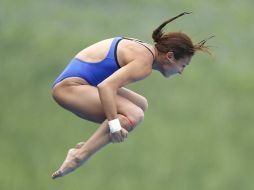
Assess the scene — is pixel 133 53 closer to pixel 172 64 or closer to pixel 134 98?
pixel 172 64

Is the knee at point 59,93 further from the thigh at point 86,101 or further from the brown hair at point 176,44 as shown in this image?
the brown hair at point 176,44

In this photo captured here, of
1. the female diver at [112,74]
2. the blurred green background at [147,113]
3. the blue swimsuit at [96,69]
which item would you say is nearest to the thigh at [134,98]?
the female diver at [112,74]

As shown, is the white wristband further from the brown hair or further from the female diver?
the brown hair

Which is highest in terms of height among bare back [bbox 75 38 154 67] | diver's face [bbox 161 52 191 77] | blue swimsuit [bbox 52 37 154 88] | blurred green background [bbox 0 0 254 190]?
bare back [bbox 75 38 154 67]

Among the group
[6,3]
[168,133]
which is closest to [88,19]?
[6,3]

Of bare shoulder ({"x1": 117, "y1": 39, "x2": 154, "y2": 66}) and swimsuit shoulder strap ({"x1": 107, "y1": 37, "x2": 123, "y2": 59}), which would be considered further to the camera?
swimsuit shoulder strap ({"x1": 107, "y1": 37, "x2": 123, "y2": 59})

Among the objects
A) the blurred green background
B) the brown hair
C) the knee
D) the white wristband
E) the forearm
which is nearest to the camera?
the forearm

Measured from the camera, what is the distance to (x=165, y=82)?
8703 mm

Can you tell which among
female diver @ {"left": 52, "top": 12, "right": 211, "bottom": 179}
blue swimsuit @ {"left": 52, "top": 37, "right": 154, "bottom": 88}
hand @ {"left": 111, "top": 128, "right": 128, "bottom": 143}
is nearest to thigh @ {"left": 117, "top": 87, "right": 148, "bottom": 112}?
female diver @ {"left": 52, "top": 12, "right": 211, "bottom": 179}

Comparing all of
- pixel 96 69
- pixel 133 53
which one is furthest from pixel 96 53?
pixel 133 53

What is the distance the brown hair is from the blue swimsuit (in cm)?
28

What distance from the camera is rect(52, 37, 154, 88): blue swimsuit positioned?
14.7ft

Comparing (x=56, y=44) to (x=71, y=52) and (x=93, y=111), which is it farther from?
(x=93, y=111)

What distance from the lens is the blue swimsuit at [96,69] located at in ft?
14.7
